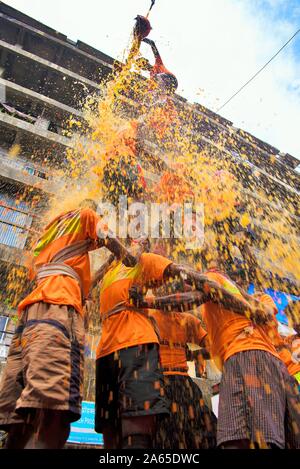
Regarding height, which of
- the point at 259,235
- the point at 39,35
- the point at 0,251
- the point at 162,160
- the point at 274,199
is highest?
the point at 39,35

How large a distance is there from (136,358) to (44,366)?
826 millimetres

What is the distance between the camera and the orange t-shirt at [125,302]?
2.61m

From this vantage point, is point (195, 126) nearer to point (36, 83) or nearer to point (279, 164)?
point (279, 164)

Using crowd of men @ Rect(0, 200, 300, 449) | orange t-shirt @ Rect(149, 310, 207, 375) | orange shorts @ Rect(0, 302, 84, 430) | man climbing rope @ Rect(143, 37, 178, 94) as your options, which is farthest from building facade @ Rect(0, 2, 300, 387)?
orange shorts @ Rect(0, 302, 84, 430)

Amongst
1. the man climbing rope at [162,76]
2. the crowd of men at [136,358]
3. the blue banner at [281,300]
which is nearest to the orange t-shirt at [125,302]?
the crowd of men at [136,358]

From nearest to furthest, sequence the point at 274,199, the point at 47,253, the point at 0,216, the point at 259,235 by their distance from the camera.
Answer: the point at 47,253
the point at 0,216
the point at 259,235
the point at 274,199

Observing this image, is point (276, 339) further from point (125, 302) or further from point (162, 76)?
point (162, 76)

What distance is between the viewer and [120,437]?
2332 millimetres

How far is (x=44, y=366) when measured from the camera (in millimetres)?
1835

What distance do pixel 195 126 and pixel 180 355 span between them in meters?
17.6

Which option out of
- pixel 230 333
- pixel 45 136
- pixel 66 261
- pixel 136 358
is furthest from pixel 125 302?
pixel 45 136

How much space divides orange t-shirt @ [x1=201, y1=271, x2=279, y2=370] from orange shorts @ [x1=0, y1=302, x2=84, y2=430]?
1.22m

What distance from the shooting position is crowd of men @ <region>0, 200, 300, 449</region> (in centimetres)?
188

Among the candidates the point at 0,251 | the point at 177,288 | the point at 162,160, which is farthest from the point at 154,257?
the point at 162,160
